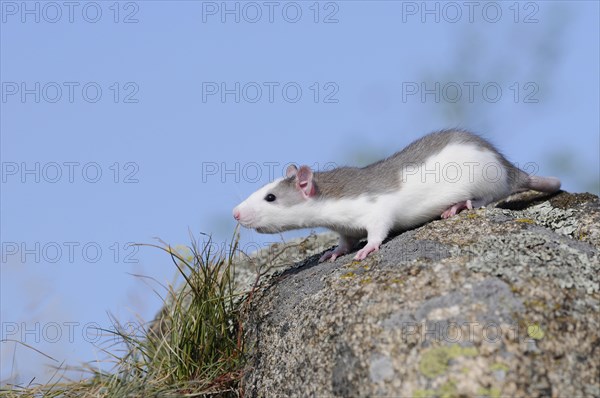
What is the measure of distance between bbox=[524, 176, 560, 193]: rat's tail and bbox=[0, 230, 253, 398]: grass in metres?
3.09

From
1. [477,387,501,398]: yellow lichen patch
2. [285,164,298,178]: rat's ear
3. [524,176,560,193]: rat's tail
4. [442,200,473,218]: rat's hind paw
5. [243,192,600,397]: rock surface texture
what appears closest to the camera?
[477,387,501,398]: yellow lichen patch

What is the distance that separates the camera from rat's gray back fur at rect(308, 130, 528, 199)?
24.7ft

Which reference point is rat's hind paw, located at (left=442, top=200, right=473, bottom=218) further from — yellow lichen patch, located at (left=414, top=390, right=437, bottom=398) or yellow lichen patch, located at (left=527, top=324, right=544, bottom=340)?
yellow lichen patch, located at (left=414, top=390, right=437, bottom=398)

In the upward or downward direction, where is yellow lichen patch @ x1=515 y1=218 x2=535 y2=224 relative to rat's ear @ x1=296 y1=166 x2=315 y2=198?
downward

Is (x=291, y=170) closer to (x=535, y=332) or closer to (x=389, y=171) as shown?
(x=389, y=171)

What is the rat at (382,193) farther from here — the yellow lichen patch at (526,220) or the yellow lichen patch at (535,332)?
the yellow lichen patch at (535,332)

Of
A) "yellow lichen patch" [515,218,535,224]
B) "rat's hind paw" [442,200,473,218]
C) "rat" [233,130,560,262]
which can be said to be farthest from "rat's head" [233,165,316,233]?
"yellow lichen patch" [515,218,535,224]

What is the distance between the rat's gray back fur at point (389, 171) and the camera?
7523 millimetres

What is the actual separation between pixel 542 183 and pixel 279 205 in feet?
9.07

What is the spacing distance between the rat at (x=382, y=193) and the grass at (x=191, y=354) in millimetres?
537

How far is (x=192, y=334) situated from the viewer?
6.76 m

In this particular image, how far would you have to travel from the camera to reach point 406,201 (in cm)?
744

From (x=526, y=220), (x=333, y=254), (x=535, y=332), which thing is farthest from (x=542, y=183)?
(x=535, y=332)

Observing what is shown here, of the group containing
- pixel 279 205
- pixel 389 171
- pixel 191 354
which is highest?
pixel 389 171
